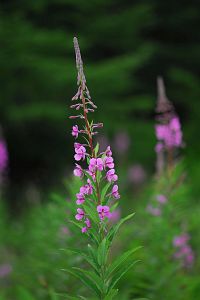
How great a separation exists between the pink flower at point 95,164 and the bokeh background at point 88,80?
19.7ft

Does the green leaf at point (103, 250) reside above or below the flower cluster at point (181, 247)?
below

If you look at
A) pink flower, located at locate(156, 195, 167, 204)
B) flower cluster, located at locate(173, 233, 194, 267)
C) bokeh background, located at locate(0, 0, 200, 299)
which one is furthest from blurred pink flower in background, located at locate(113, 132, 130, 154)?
pink flower, located at locate(156, 195, 167, 204)

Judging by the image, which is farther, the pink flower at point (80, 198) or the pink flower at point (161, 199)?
the pink flower at point (161, 199)

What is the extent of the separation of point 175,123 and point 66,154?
359 inches

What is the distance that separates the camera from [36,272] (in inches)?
209

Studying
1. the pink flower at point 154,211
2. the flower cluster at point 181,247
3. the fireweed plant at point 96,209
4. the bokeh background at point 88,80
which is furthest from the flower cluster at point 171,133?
the bokeh background at point 88,80

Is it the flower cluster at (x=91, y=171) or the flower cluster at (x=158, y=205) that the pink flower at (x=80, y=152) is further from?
the flower cluster at (x=158, y=205)

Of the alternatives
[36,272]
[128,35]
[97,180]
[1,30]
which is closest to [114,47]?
[128,35]

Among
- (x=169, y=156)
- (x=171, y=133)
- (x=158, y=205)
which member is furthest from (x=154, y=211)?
(x=171, y=133)

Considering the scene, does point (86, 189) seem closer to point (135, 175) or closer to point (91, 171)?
point (91, 171)

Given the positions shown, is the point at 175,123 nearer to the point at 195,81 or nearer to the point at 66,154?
the point at 66,154

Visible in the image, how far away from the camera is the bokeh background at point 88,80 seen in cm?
1093

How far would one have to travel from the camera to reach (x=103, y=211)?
2516mm

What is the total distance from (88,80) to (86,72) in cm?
17
